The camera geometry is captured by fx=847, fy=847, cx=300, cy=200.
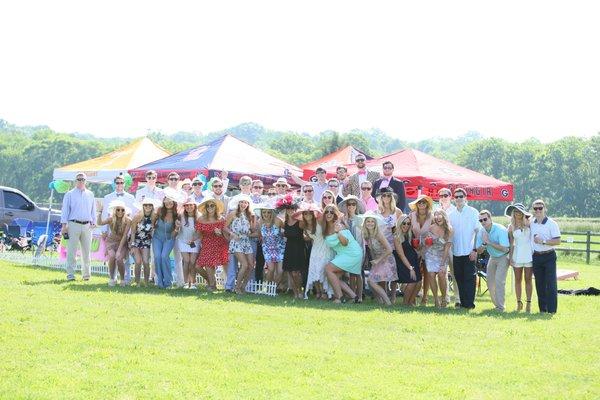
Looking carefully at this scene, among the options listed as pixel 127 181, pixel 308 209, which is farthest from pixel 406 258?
pixel 127 181

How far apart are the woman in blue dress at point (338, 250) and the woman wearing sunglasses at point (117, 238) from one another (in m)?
3.67

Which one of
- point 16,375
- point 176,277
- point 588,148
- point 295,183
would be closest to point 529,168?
point 588,148

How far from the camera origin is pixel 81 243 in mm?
15469

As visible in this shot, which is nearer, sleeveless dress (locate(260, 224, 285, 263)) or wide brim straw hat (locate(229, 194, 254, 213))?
sleeveless dress (locate(260, 224, 285, 263))

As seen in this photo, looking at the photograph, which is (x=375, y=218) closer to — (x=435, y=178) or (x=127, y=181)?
(x=435, y=178)

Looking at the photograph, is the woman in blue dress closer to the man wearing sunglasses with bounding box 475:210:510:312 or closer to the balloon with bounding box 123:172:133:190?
the man wearing sunglasses with bounding box 475:210:510:312

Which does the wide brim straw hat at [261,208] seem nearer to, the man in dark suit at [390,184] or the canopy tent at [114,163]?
the man in dark suit at [390,184]

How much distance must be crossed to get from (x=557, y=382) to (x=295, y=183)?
44.0ft

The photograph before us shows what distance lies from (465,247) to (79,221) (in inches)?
273

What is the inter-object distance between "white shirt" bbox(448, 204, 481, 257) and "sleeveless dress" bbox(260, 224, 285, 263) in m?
2.79

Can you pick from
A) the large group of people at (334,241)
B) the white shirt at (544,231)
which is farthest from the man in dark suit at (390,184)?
the white shirt at (544,231)

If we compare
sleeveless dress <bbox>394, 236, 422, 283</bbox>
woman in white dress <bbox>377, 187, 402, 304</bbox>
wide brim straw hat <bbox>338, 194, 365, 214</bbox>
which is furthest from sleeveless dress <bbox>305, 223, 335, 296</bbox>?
sleeveless dress <bbox>394, 236, 422, 283</bbox>

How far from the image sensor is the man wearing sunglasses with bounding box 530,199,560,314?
12.5 meters

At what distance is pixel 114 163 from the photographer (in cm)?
2255
